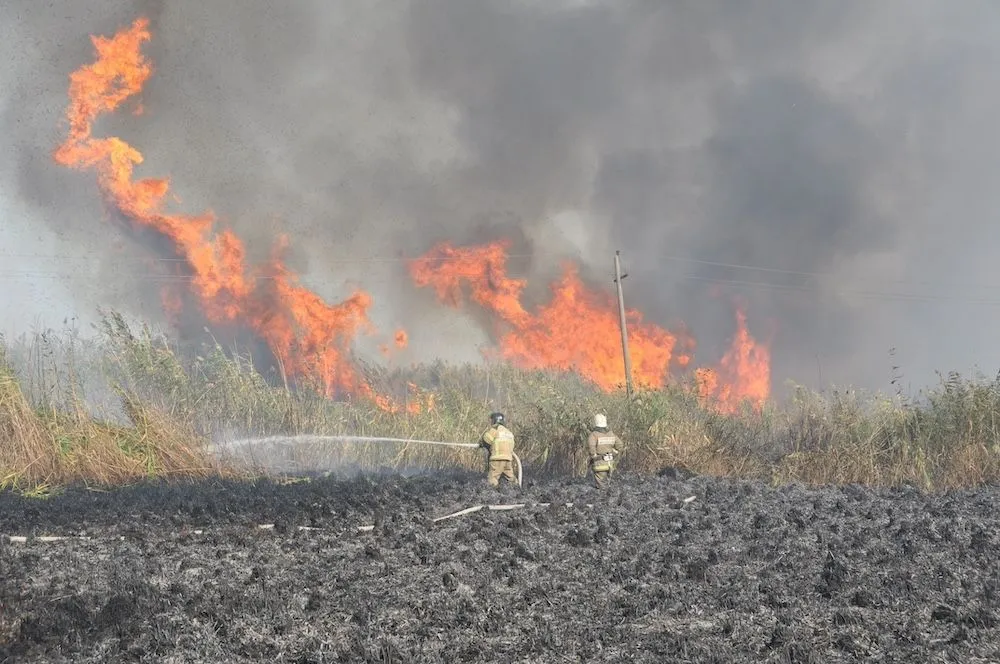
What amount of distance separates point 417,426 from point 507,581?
10.8 m

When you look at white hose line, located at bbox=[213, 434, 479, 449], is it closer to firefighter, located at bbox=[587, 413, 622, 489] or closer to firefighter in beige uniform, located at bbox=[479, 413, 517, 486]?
firefighter in beige uniform, located at bbox=[479, 413, 517, 486]

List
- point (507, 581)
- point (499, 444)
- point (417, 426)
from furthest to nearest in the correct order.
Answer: point (417, 426)
point (499, 444)
point (507, 581)

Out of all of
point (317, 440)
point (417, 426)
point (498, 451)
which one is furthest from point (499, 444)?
point (417, 426)

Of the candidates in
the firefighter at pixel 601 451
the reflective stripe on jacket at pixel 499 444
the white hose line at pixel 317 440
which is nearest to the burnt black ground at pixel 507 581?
the reflective stripe on jacket at pixel 499 444

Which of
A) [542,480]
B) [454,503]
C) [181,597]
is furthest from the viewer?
[542,480]

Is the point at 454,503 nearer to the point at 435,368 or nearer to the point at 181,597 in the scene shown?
the point at 181,597

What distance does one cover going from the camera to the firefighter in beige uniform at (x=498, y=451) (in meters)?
13.6

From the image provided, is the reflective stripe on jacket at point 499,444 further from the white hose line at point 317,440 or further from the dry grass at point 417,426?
the dry grass at point 417,426

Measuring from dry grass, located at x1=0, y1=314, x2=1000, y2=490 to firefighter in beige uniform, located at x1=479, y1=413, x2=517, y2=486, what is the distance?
109 inches

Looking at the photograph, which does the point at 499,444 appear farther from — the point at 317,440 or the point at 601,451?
the point at 317,440

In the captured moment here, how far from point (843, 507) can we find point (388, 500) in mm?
5102

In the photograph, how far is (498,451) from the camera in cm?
1364

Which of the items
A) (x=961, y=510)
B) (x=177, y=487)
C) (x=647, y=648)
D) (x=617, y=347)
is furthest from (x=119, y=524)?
(x=617, y=347)

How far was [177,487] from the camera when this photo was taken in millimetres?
12625
